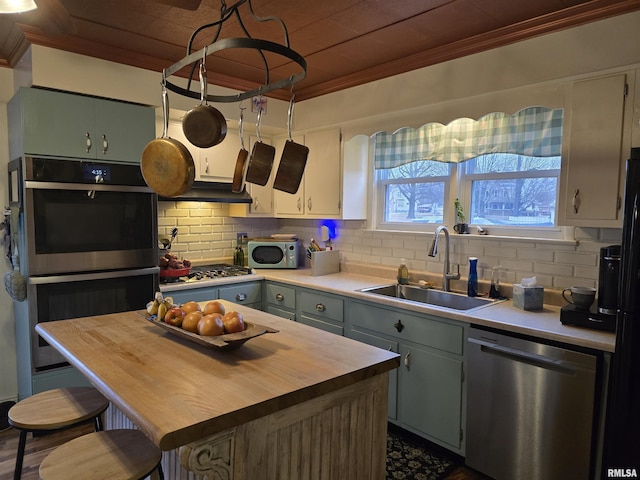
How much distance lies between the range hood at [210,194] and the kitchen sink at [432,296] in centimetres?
137

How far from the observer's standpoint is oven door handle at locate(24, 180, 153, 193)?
8.23 ft

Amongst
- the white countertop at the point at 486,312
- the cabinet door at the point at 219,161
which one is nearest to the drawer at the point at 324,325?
the white countertop at the point at 486,312

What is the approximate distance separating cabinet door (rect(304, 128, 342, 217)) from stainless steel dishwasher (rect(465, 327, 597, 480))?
171 cm

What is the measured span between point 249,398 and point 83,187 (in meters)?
2.06

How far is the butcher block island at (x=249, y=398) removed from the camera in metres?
1.15

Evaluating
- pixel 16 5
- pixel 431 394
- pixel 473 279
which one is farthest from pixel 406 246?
pixel 16 5

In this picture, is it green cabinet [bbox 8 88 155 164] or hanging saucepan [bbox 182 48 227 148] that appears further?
green cabinet [bbox 8 88 155 164]

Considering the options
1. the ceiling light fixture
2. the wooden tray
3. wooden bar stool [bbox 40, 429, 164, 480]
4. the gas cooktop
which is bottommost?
wooden bar stool [bbox 40, 429, 164, 480]

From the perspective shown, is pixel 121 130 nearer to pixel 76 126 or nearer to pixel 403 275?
pixel 76 126

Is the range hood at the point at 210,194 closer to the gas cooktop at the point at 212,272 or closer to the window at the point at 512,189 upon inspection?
the gas cooktop at the point at 212,272

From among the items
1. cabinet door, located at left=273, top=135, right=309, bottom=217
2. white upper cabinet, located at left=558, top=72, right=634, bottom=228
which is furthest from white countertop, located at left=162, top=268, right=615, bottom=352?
cabinet door, located at left=273, top=135, right=309, bottom=217

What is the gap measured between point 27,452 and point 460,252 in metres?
2.96

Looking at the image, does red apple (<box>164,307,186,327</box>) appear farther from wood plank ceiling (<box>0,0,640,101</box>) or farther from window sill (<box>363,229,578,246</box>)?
window sill (<box>363,229,578,246</box>)

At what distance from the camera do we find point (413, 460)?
2.47 metres
